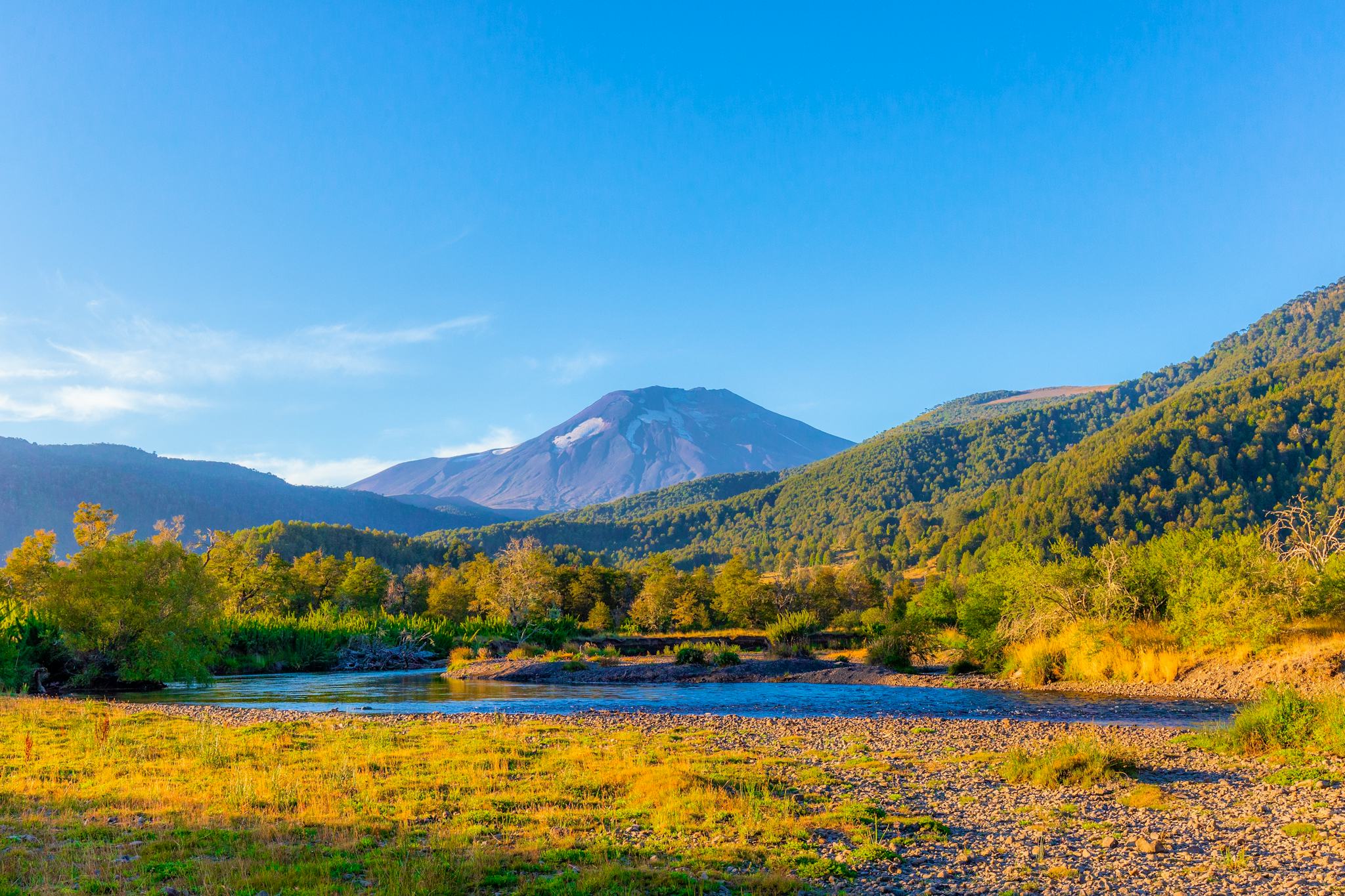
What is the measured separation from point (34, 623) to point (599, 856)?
38.9 metres

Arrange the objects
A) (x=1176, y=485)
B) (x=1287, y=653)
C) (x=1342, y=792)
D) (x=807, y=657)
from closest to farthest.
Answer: (x=1342, y=792), (x=1287, y=653), (x=807, y=657), (x=1176, y=485)

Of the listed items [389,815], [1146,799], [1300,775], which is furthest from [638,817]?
[1300,775]

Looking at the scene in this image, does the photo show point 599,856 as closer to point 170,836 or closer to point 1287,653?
point 170,836

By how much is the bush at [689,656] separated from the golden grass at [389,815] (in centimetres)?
3302

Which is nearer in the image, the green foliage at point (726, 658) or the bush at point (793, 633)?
the green foliage at point (726, 658)

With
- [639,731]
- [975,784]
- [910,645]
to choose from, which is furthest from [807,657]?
[975,784]

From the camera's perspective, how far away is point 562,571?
299ft

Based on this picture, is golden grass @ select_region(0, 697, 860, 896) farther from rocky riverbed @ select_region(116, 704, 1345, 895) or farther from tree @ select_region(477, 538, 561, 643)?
tree @ select_region(477, 538, 561, 643)

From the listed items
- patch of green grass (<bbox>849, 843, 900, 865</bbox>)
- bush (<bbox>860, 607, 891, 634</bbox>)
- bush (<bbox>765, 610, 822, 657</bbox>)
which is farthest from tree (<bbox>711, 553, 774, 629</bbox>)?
patch of green grass (<bbox>849, 843, 900, 865</bbox>)

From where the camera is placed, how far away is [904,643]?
156ft

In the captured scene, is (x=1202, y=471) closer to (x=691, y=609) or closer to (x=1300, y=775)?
(x=691, y=609)

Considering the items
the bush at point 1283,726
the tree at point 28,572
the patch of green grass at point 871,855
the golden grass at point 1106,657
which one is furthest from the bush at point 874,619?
the patch of green grass at point 871,855

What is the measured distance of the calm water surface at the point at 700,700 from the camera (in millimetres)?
26312

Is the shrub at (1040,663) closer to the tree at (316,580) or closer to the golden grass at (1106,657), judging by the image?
the golden grass at (1106,657)
